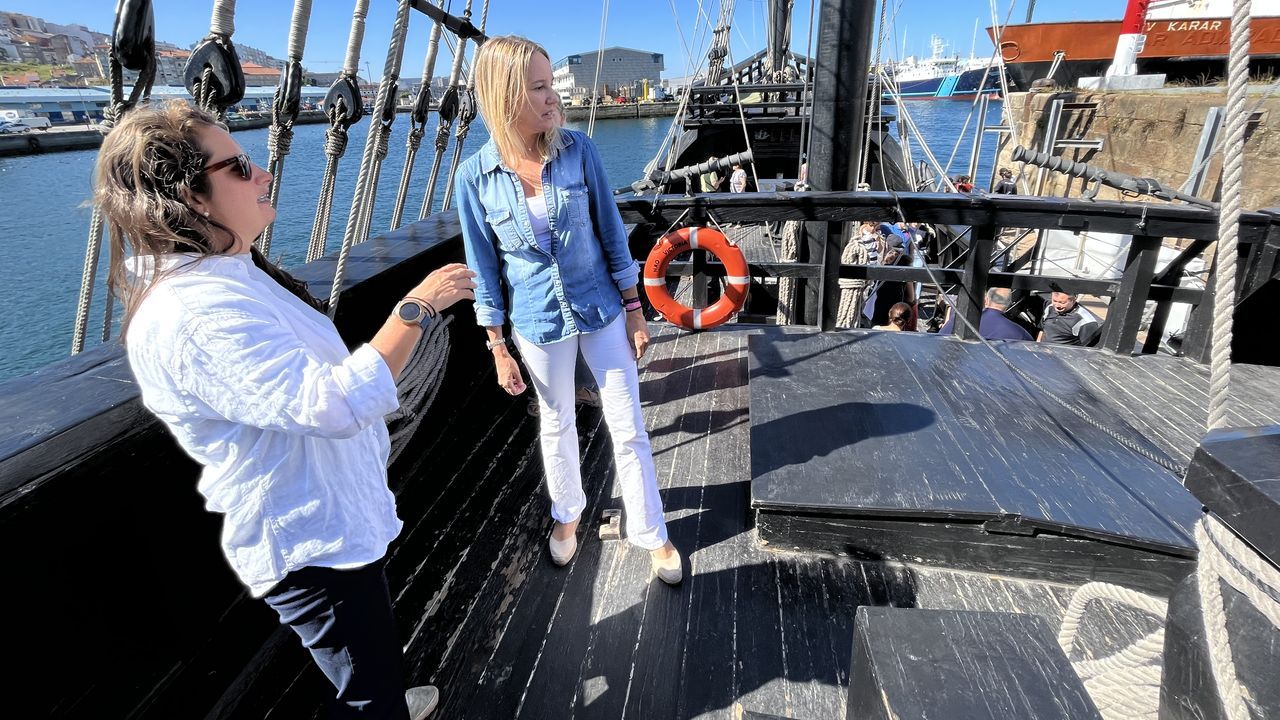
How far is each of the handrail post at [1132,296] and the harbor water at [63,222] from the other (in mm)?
3722

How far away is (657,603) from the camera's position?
200 cm

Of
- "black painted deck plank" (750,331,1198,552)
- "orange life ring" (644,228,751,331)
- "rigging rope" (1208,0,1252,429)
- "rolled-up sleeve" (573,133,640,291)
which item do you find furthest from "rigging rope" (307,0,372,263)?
"rigging rope" (1208,0,1252,429)

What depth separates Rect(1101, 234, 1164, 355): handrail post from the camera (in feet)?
9.95

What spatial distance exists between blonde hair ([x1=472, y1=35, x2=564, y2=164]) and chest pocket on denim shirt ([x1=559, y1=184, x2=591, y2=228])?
150 mm

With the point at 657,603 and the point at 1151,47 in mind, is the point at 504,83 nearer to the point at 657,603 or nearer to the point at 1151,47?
the point at 657,603

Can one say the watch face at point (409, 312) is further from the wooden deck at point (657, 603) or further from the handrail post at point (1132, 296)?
the handrail post at point (1132, 296)

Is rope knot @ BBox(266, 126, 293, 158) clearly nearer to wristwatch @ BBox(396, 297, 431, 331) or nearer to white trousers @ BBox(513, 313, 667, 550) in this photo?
white trousers @ BBox(513, 313, 667, 550)

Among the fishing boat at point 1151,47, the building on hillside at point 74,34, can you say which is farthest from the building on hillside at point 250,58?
the fishing boat at point 1151,47

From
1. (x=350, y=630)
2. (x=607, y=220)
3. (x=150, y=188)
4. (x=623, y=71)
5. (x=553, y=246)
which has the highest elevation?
(x=623, y=71)

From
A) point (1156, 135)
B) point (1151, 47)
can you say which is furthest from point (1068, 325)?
point (1151, 47)

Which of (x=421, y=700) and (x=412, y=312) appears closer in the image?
(x=412, y=312)

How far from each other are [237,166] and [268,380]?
1.20 ft

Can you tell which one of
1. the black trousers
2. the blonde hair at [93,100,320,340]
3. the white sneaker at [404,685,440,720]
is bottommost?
the white sneaker at [404,685,440,720]

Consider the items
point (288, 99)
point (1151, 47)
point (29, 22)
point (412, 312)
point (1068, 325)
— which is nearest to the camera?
point (412, 312)
